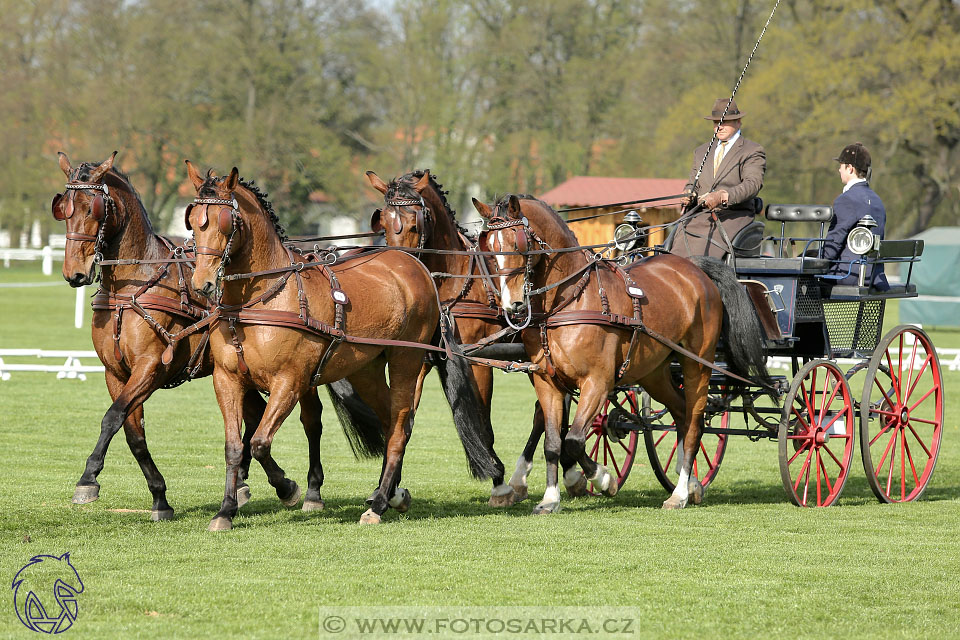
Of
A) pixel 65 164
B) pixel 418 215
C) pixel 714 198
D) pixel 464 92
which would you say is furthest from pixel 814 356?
pixel 464 92

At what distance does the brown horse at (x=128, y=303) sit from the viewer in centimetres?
752

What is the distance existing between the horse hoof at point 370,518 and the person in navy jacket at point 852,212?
3980mm

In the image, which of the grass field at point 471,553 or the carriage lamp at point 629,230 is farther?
the carriage lamp at point 629,230

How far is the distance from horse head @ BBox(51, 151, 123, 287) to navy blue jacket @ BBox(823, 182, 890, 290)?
17.5 feet

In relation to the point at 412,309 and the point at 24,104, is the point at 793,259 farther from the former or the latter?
the point at 24,104

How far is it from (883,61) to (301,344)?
35516mm

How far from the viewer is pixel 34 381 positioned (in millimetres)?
16250

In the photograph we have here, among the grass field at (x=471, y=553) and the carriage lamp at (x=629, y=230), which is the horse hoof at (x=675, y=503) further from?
the carriage lamp at (x=629, y=230)

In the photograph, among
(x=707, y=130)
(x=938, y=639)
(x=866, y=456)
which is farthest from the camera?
(x=707, y=130)

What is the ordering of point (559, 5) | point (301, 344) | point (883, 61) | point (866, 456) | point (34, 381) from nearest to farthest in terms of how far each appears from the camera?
1. point (301, 344)
2. point (866, 456)
3. point (34, 381)
4. point (883, 61)
5. point (559, 5)

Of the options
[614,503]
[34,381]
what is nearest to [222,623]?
[614,503]

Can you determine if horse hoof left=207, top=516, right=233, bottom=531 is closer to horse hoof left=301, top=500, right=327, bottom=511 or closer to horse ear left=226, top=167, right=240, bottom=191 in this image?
horse hoof left=301, top=500, right=327, bottom=511

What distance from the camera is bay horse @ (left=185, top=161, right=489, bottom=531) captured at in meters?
6.98

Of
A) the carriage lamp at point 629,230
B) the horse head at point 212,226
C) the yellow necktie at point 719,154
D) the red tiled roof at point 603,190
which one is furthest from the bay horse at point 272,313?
the red tiled roof at point 603,190
